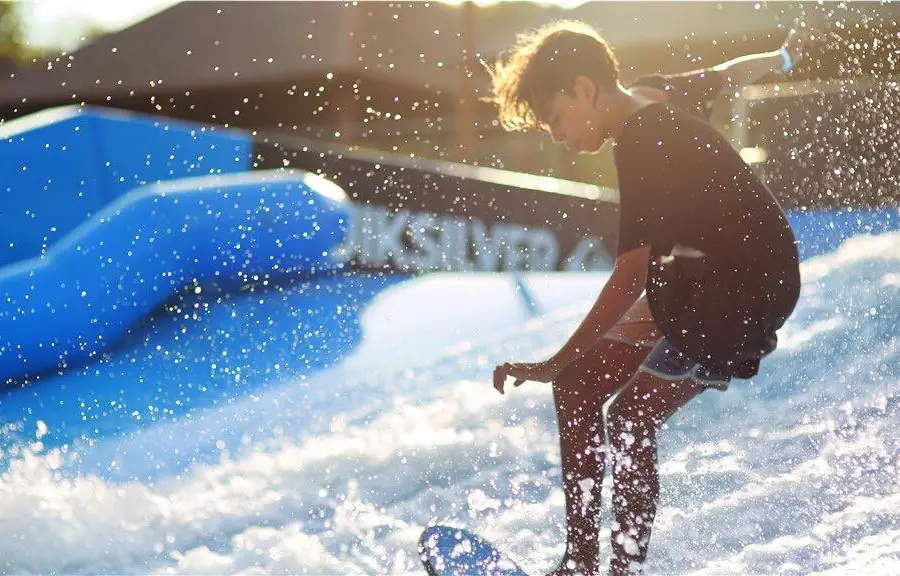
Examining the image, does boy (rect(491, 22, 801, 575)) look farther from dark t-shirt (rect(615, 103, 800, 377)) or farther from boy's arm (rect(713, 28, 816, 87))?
boy's arm (rect(713, 28, 816, 87))

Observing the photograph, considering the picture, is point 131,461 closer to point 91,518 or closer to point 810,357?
point 91,518

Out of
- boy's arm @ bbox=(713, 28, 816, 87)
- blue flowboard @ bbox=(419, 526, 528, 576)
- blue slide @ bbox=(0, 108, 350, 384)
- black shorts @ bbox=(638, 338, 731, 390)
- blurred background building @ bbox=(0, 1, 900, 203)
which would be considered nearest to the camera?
black shorts @ bbox=(638, 338, 731, 390)

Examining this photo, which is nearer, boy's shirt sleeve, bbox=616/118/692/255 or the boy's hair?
boy's shirt sleeve, bbox=616/118/692/255

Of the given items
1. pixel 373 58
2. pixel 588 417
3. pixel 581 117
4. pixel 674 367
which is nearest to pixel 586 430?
pixel 588 417

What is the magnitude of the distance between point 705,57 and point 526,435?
38.5ft

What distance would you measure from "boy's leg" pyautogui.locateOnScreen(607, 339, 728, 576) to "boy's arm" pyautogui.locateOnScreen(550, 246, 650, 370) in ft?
0.70

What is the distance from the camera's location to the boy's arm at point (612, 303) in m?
2.06

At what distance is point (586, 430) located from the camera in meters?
2.24

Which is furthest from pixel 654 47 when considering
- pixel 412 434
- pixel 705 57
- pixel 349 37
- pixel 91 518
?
pixel 91 518

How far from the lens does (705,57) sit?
14.2m

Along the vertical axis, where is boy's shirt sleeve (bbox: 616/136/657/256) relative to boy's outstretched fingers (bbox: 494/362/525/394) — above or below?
above

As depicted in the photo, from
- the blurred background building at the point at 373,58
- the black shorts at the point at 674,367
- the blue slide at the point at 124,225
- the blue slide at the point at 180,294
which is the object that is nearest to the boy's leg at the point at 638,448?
the black shorts at the point at 674,367

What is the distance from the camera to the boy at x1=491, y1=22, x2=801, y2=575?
212cm

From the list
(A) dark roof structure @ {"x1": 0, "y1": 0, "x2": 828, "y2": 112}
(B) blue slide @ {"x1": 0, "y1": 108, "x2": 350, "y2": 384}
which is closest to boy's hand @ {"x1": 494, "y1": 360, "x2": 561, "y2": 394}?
(B) blue slide @ {"x1": 0, "y1": 108, "x2": 350, "y2": 384}
